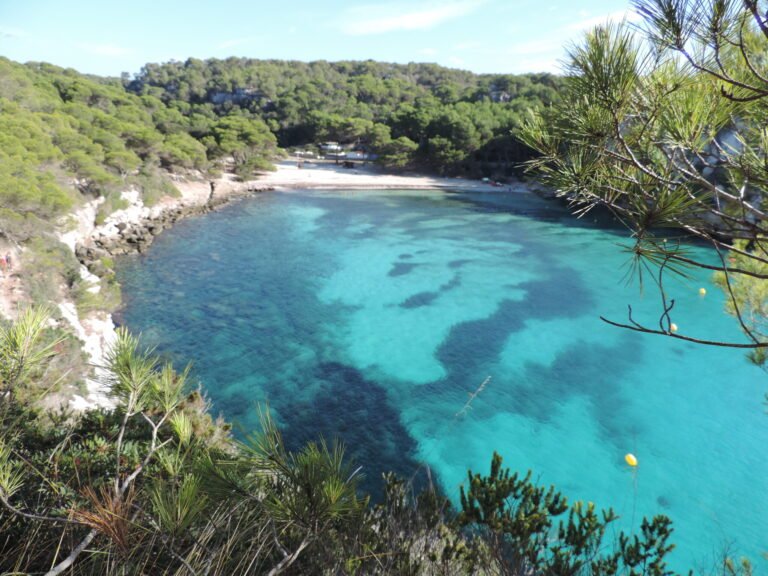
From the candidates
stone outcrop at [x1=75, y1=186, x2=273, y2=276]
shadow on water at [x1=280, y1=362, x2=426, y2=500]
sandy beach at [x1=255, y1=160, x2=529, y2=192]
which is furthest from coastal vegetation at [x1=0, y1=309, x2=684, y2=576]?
sandy beach at [x1=255, y1=160, x2=529, y2=192]

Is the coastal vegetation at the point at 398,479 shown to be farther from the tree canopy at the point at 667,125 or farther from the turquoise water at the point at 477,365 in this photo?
the turquoise water at the point at 477,365

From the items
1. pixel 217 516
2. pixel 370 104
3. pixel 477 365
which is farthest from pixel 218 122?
pixel 217 516

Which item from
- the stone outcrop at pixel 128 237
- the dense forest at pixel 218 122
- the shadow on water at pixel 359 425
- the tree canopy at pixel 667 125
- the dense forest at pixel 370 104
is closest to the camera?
the tree canopy at pixel 667 125

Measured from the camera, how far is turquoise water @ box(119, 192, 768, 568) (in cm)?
838

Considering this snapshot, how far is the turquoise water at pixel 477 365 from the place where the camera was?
330 inches

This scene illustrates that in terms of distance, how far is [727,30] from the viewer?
2.23 m

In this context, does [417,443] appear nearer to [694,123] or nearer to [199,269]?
[694,123]

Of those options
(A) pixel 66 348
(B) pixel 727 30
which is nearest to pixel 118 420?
(A) pixel 66 348

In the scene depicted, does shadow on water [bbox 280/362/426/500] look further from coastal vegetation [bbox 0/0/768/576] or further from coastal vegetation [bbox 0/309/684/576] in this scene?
coastal vegetation [bbox 0/309/684/576]

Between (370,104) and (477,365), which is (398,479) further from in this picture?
(370,104)

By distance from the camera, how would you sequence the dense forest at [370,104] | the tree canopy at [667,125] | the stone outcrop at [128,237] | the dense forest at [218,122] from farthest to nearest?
the dense forest at [370,104] < the dense forest at [218,122] < the stone outcrop at [128,237] < the tree canopy at [667,125]

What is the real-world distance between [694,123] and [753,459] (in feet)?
31.5

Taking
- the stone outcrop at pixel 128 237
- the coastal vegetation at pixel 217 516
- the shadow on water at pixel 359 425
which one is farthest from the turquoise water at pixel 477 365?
the coastal vegetation at pixel 217 516

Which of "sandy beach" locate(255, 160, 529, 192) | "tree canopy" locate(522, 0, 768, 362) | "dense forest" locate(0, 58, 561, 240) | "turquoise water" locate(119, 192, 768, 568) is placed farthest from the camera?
"sandy beach" locate(255, 160, 529, 192)
